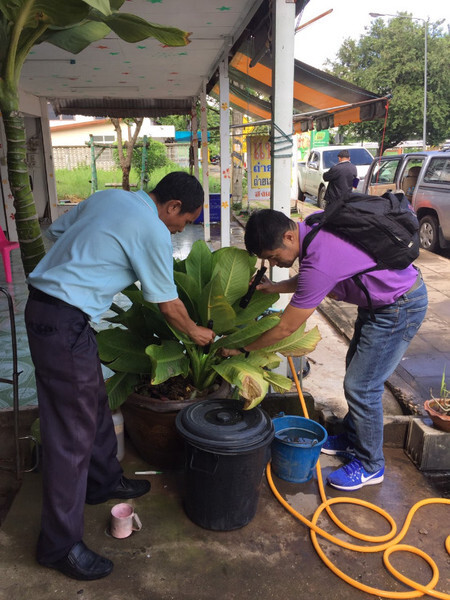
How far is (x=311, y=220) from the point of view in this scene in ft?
8.82

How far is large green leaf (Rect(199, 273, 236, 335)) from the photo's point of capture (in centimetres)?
275

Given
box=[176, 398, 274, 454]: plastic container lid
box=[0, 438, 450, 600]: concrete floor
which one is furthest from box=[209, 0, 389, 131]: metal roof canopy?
box=[0, 438, 450, 600]: concrete floor

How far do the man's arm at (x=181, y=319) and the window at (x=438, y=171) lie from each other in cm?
832

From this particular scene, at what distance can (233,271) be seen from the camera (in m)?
3.10

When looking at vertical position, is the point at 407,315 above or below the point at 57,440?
above

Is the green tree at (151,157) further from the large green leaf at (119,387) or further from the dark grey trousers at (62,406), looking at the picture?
the dark grey trousers at (62,406)

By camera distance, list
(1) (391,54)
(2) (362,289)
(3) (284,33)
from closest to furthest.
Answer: (2) (362,289) → (3) (284,33) → (1) (391,54)

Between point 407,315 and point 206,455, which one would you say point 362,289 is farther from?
point 206,455

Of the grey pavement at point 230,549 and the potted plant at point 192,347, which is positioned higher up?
the potted plant at point 192,347

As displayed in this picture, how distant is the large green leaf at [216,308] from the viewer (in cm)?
275

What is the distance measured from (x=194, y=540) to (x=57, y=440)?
3.11 feet

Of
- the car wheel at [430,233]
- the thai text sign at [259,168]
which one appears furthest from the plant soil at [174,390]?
the car wheel at [430,233]

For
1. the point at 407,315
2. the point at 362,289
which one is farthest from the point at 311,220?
the point at 407,315

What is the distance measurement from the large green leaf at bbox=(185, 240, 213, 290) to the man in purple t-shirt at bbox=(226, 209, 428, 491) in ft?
1.27
